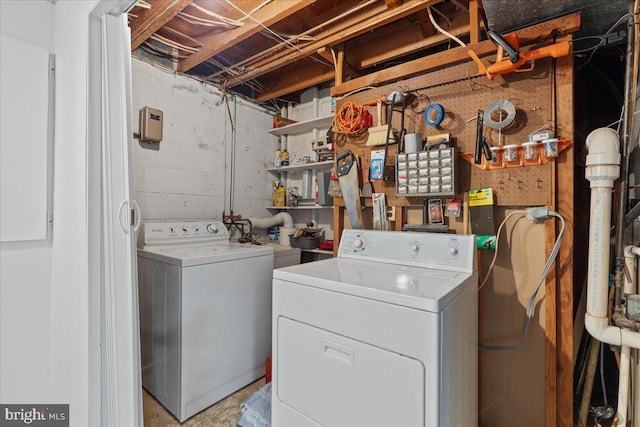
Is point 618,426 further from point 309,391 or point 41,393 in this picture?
point 41,393

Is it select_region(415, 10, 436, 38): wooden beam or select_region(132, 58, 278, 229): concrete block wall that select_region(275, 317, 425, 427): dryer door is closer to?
select_region(132, 58, 278, 229): concrete block wall

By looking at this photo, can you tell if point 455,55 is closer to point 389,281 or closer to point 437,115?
point 437,115

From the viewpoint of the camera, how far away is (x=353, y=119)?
190 cm

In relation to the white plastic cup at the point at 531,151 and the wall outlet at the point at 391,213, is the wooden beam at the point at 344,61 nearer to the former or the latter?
the wall outlet at the point at 391,213

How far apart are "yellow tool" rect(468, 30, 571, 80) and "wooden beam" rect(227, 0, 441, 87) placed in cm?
48

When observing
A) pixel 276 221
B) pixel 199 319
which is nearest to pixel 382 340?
pixel 199 319

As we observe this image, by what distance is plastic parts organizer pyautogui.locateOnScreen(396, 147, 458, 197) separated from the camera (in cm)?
156

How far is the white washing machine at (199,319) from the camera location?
169 centimetres

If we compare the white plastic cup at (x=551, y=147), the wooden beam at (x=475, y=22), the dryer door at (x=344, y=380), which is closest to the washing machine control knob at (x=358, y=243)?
the dryer door at (x=344, y=380)

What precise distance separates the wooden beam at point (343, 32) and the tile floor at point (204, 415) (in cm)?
247

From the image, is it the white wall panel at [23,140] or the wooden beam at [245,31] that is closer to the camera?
the white wall panel at [23,140]

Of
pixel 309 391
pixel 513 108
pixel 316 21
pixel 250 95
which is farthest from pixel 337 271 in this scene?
pixel 250 95

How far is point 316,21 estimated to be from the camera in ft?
7.13

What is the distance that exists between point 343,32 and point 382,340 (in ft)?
6.35
